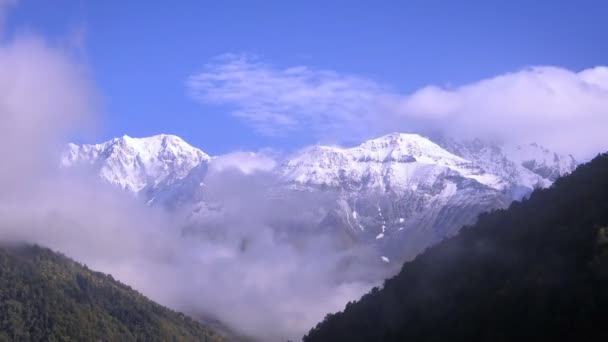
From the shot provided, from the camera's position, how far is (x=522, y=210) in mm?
105625

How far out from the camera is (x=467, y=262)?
321 ft

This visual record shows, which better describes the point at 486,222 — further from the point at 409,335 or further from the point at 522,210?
the point at 409,335

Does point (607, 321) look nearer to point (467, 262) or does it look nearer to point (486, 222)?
point (467, 262)

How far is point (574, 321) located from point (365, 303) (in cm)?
3991

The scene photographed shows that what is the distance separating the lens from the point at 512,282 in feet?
275

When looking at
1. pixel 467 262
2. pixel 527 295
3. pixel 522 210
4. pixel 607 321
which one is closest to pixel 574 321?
pixel 607 321

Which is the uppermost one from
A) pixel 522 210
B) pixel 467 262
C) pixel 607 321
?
pixel 522 210

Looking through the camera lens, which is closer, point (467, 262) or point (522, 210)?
point (467, 262)

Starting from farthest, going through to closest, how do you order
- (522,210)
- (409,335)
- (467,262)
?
1. (522,210)
2. (467,262)
3. (409,335)

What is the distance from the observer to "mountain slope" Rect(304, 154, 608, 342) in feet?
245

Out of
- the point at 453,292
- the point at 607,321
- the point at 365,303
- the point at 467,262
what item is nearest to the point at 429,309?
the point at 453,292

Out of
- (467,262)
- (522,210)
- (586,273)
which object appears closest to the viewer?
(586,273)

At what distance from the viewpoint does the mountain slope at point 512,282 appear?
7469 centimetres

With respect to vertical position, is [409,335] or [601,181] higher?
[601,181]
